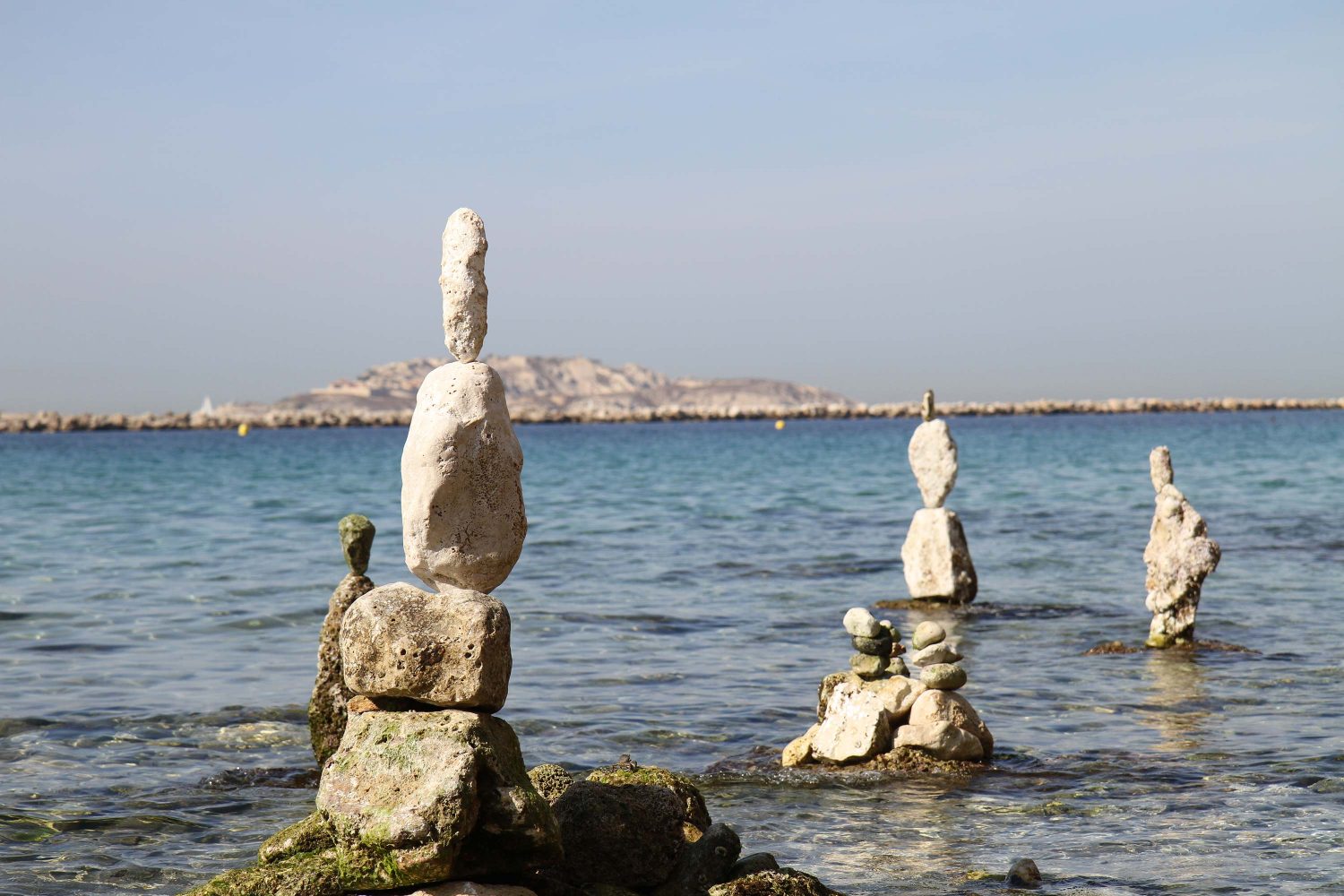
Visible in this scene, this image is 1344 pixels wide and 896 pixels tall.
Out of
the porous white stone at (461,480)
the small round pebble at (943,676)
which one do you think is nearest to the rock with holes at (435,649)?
the porous white stone at (461,480)

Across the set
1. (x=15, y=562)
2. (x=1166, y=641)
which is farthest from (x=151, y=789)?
(x=15, y=562)

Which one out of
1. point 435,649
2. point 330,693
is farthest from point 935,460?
point 435,649

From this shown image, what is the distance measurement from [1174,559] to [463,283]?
39.9 feet

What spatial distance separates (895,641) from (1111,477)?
4245 cm

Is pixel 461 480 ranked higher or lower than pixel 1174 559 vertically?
higher

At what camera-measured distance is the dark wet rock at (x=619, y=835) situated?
24.5ft

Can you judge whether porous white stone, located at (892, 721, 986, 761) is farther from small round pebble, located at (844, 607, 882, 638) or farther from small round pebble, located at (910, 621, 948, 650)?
small round pebble, located at (910, 621, 948, 650)

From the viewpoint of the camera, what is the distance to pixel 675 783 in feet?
28.3

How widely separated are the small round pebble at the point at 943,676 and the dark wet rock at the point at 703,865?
14.1ft

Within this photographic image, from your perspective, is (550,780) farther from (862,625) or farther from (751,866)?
(862,625)

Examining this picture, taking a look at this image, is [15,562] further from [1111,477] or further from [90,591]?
[1111,477]

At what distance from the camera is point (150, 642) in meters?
18.8

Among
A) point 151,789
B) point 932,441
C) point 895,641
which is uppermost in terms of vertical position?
point 932,441

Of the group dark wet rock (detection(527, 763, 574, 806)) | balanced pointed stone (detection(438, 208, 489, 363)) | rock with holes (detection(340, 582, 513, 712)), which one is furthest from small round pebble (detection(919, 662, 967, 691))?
balanced pointed stone (detection(438, 208, 489, 363))
